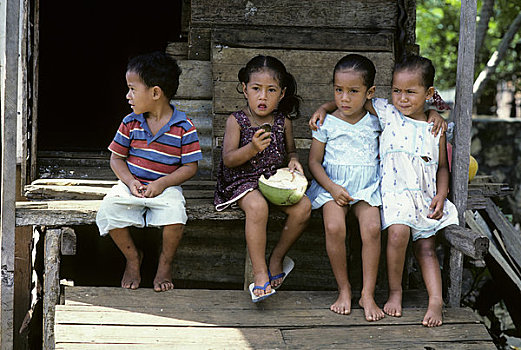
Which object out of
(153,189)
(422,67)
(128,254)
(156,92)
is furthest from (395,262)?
(156,92)

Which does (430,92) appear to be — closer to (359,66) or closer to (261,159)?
(359,66)

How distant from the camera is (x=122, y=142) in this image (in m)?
3.73

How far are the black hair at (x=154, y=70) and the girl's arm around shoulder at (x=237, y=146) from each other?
43cm

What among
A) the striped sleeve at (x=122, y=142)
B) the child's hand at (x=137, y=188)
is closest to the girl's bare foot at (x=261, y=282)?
the child's hand at (x=137, y=188)

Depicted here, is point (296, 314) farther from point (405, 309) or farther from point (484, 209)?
point (484, 209)

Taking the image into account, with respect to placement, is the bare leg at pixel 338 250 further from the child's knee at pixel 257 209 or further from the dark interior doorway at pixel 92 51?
the dark interior doorway at pixel 92 51

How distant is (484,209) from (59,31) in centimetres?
564

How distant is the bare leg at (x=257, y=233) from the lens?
3.49 metres

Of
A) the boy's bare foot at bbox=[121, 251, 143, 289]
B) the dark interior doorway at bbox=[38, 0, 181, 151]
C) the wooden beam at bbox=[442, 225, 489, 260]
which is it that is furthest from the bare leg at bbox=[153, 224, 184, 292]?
the dark interior doorway at bbox=[38, 0, 181, 151]

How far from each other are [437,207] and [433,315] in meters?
0.61

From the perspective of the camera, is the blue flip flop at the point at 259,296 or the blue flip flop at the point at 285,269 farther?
the blue flip flop at the point at 285,269

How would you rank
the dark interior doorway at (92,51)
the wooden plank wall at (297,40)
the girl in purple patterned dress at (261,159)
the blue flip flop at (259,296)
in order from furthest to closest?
the dark interior doorway at (92,51)
the wooden plank wall at (297,40)
the girl in purple patterned dress at (261,159)
the blue flip flop at (259,296)

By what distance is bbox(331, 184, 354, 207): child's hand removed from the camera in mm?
3631

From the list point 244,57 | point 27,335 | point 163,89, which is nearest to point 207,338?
point 163,89
